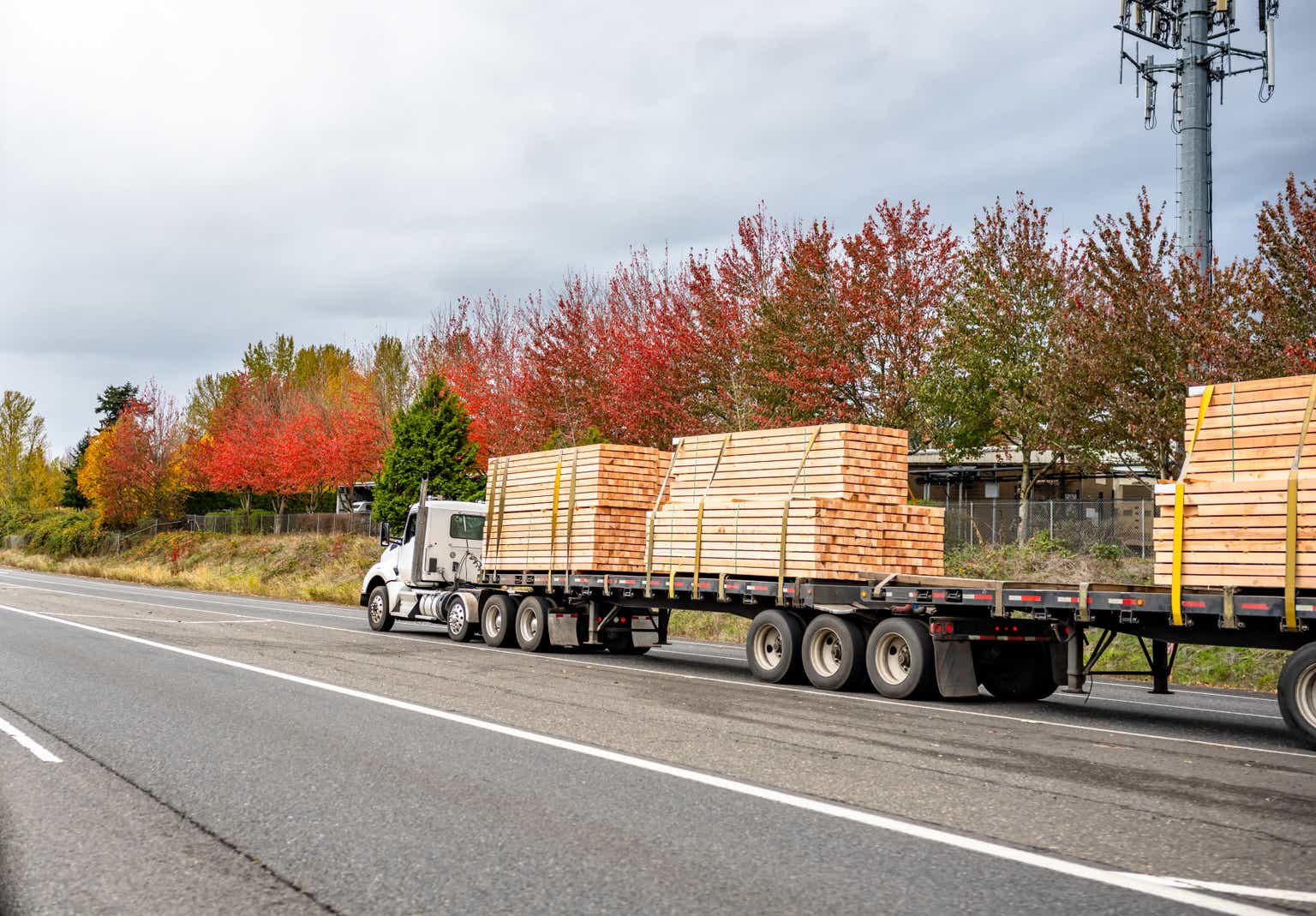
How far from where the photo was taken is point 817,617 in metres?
13.4

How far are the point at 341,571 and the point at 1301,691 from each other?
3710 centimetres

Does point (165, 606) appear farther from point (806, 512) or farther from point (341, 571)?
point (806, 512)

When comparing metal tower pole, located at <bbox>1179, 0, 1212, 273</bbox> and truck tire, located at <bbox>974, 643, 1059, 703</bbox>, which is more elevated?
metal tower pole, located at <bbox>1179, 0, 1212, 273</bbox>

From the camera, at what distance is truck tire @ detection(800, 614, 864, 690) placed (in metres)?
12.9

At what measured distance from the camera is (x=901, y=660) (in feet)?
41.2

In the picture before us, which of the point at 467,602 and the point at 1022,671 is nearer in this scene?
the point at 1022,671

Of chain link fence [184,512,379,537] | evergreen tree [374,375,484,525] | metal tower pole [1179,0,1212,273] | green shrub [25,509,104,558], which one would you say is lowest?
green shrub [25,509,104,558]

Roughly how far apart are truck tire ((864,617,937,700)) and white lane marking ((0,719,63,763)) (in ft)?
25.9

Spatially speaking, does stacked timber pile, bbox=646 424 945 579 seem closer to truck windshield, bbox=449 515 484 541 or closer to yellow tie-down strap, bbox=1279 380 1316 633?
yellow tie-down strap, bbox=1279 380 1316 633

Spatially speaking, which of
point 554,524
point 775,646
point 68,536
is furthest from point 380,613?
point 68,536

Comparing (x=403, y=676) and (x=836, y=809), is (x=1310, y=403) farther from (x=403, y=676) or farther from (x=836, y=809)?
(x=403, y=676)

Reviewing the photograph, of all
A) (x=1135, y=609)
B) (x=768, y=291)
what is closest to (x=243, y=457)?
(x=768, y=291)

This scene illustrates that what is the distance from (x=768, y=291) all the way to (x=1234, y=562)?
22884 millimetres

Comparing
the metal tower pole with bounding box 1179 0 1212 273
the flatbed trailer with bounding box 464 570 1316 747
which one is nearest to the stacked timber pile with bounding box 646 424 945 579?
the flatbed trailer with bounding box 464 570 1316 747
